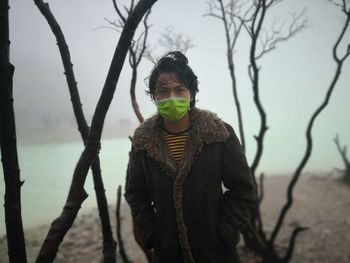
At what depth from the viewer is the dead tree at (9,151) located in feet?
2.98

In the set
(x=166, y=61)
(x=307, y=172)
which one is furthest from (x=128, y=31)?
(x=307, y=172)

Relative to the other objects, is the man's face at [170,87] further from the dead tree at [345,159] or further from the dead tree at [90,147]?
the dead tree at [345,159]

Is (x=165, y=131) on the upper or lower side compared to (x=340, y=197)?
upper

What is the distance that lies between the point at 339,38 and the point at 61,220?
356 cm

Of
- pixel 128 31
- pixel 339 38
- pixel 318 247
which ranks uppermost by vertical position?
pixel 339 38

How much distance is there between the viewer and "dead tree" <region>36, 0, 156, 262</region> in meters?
0.89

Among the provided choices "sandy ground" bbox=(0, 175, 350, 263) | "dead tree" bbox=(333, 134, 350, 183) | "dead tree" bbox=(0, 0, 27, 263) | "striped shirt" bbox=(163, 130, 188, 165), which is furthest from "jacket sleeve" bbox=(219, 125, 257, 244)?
"dead tree" bbox=(333, 134, 350, 183)

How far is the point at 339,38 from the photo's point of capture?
10.9 ft

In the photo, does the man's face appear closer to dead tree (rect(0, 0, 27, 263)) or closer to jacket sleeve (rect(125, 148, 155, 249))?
jacket sleeve (rect(125, 148, 155, 249))

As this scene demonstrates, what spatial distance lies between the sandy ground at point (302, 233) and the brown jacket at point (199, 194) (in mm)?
2998

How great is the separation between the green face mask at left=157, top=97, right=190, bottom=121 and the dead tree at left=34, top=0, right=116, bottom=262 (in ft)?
1.43

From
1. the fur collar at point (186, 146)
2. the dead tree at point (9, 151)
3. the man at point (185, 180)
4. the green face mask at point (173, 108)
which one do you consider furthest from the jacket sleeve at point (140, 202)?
the dead tree at point (9, 151)

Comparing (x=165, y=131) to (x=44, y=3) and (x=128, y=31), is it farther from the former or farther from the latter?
(x=44, y=3)

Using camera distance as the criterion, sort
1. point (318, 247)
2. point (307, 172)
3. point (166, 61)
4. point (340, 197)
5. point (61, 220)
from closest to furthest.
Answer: point (61, 220) < point (166, 61) < point (318, 247) < point (340, 197) < point (307, 172)
